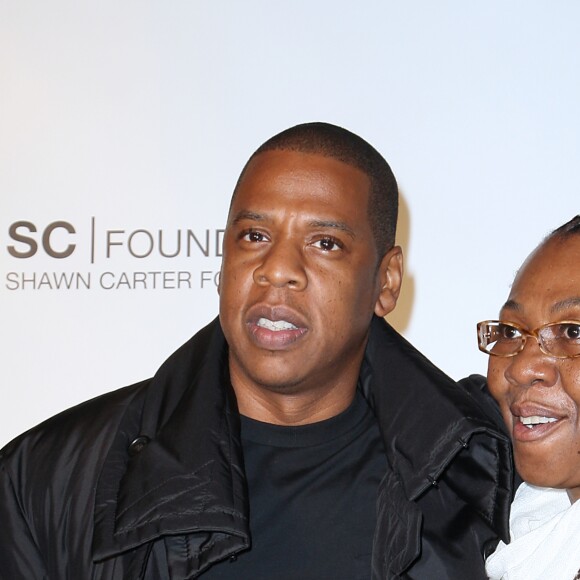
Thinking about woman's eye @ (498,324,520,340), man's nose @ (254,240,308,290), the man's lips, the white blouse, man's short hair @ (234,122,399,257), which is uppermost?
man's short hair @ (234,122,399,257)

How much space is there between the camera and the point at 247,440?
6.64 feet

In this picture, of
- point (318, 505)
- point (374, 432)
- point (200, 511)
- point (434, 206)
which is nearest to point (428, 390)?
point (374, 432)

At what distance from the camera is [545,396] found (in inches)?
69.8

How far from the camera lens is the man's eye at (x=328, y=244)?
1988 millimetres

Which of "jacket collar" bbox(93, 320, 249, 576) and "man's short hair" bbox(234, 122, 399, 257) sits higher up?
"man's short hair" bbox(234, 122, 399, 257)

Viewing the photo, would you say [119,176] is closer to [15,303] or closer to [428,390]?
[15,303]

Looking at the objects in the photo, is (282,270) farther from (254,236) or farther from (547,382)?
(547,382)

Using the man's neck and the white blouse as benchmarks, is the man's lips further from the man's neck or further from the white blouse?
the white blouse

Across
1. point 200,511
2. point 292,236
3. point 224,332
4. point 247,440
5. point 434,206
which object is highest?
point 434,206

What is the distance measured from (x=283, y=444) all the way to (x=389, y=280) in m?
0.38

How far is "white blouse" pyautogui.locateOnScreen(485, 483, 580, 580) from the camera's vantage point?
5.56 ft

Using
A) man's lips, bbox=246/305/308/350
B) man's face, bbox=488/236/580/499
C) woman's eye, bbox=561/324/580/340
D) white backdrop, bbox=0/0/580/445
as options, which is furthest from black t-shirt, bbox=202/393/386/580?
white backdrop, bbox=0/0/580/445

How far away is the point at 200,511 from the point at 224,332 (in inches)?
12.9

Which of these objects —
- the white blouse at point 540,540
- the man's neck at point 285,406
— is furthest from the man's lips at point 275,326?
the white blouse at point 540,540
